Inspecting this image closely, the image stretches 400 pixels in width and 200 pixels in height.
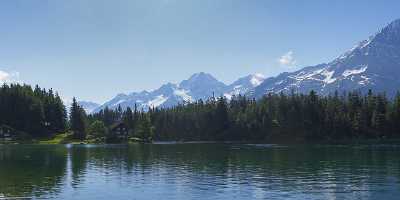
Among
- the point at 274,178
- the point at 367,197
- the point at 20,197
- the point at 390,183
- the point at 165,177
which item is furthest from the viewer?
the point at 165,177

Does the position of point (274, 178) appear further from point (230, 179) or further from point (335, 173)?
point (335, 173)

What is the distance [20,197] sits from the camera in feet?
188

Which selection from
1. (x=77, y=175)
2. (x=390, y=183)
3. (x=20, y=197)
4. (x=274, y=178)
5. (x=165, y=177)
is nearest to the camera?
(x=20, y=197)

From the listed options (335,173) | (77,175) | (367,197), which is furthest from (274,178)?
(77,175)

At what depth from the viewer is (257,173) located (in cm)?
8050

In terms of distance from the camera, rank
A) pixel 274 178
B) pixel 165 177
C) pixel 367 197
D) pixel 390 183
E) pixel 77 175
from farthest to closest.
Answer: pixel 77 175, pixel 165 177, pixel 274 178, pixel 390 183, pixel 367 197

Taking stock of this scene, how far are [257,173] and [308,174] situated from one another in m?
7.83

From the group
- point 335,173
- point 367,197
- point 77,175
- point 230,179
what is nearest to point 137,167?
point 77,175

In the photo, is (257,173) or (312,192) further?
(257,173)

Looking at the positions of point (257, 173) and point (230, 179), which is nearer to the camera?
point (230, 179)

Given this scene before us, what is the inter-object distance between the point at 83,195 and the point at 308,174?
34786 millimetres

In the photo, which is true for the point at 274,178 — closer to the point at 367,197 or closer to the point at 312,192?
the point at 312,192

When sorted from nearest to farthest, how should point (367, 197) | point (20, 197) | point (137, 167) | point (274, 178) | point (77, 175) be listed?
1. point (367, 197)
2. point (20, 197)
3. point (274, 178)
4. point (77, 175)
5. point (137, 167)

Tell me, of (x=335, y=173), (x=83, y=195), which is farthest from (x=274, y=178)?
(x=83, y=195)
